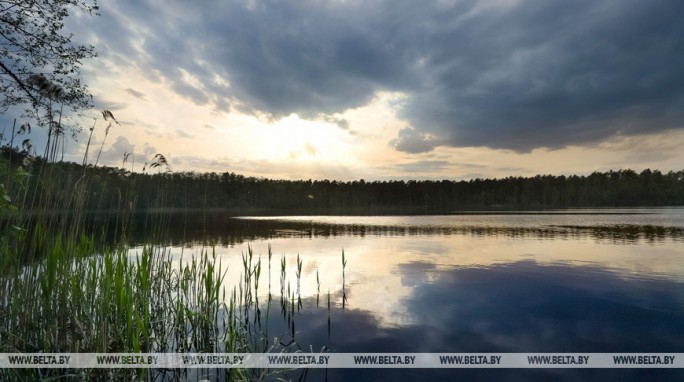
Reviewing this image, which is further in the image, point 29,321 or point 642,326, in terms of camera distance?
point 642,326

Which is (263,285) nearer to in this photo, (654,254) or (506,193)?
(654,254)

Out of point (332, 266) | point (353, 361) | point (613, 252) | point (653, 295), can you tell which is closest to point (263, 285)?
point (332, 266)

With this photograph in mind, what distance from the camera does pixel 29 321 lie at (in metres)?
5.70

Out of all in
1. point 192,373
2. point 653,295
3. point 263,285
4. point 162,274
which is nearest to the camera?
point 192,373

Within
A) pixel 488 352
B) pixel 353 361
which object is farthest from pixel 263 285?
pixel 488 352

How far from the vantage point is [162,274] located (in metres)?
9.25

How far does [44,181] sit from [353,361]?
7571 millimetres

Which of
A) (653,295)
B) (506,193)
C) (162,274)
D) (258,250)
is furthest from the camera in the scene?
(506,193)

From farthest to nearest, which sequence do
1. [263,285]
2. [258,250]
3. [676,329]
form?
1. [258,250]
2. [263,285]
3. [676,329]

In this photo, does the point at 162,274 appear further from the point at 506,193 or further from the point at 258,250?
the point at 506,193

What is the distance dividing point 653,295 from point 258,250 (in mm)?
22728

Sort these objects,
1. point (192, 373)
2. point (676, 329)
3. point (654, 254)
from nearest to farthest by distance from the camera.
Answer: point (192, 373)
point (676, 329)
point (654, 254)

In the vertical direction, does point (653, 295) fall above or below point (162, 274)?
below

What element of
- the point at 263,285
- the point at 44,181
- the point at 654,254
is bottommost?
the point at 263,285
